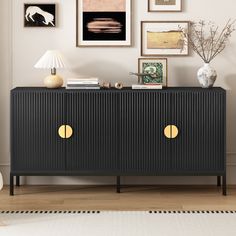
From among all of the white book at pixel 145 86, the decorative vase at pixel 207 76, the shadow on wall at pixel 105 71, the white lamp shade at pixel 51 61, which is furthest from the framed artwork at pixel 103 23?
the decorative vase at pixel 207 76

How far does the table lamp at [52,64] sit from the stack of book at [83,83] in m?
0.12

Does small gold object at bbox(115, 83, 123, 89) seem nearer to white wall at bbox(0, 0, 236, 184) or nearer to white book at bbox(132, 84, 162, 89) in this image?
white book at bbox(132, 84, 162, 89)

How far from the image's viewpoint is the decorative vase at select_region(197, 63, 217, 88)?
17.1 feet

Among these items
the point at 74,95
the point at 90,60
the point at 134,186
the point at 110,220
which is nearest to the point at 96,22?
the point at 90,60

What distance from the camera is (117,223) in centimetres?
434

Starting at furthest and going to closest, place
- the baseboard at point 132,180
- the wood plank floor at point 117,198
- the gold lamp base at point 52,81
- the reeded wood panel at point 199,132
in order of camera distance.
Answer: the baseboard at point 132,180, the gold lamp base at point 52,81, the reeded wood panel at point 199,132, the wood plank floor at point 117,198

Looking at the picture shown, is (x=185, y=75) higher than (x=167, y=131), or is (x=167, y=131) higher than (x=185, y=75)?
(x=185, y=75)

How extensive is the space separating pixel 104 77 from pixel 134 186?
913mm

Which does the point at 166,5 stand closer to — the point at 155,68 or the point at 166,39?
the point at 166,39

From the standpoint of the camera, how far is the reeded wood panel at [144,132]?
→ 5.12 metres

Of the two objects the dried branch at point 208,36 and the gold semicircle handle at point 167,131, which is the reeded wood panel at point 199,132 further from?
the dried branch at point 208,36

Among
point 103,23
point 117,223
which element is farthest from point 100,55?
point 117,223

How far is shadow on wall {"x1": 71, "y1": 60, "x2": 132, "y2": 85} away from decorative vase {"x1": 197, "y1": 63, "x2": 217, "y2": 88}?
62cm

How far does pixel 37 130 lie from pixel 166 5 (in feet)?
4.69
